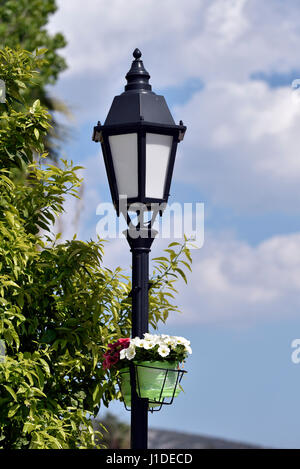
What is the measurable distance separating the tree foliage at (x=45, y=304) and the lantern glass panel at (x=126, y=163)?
0.85 metres

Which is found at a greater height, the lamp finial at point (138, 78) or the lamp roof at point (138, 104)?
the lamp finial at point (138, 78)

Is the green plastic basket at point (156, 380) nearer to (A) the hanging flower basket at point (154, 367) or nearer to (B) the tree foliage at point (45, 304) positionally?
(A) the hanging flower basket at point (154, 367)

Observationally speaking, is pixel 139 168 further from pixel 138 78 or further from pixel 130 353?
pixel 130 353

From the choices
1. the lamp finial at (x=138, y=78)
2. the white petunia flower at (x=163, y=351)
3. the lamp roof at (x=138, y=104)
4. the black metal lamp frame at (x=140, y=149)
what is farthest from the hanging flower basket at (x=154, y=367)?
the lamp finial at (x=138, y=78)

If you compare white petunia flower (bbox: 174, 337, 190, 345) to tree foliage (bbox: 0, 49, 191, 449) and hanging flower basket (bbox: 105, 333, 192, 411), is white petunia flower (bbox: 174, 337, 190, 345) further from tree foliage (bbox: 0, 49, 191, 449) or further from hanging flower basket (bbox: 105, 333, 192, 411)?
tree foliage (bbox: 0, 49, 191, 449)

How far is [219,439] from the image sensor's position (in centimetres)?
1819

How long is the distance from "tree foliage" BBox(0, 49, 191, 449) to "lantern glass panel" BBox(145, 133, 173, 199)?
78cm

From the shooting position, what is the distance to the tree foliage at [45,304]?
487 cm

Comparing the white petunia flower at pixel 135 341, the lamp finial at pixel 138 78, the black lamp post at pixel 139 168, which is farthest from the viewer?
the lamp finial at pixel 138 78

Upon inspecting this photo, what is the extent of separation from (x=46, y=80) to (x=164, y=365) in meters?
10.8

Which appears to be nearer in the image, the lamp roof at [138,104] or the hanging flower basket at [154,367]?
the hanging flower basket at [154,367]

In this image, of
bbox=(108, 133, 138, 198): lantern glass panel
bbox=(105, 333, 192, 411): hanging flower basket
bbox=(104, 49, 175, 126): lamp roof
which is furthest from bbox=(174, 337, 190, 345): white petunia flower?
bbox=(104, 49, 175, 126): lamp roof
